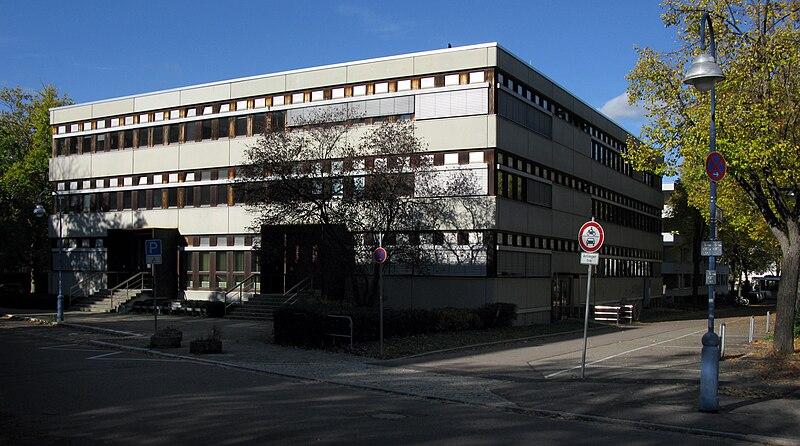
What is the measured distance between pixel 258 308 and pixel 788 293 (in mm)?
20839

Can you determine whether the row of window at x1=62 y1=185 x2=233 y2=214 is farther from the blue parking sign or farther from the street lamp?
the street lamp

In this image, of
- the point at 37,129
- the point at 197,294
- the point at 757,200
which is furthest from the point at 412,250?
the point at 37,129

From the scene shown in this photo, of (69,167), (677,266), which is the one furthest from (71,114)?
(677,266)

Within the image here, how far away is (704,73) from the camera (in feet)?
39.5

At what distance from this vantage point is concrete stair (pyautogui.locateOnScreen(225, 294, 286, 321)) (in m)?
31.8

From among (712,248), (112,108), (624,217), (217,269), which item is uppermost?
(112,108)

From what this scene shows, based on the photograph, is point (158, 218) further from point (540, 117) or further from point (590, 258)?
point (590, 258)

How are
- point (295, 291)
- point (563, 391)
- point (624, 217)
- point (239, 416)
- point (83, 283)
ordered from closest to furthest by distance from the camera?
point (239, 416) < point (563, 391) < point (295, 291) < point (83, 283) < point (624, 217)

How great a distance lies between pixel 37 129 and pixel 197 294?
79.3 ft

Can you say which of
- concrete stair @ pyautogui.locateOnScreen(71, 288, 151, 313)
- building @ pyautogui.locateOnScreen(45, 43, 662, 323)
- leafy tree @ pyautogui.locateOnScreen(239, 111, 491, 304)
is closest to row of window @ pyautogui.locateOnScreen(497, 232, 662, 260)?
building @ pyautogui.locateOnScreen(45, 43, 662, 323)

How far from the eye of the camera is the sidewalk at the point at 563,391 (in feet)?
35.2

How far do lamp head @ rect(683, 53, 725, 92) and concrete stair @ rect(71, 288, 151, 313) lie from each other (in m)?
30.6

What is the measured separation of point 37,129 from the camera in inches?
2104

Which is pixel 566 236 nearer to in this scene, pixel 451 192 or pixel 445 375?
pixel 451 192
